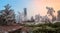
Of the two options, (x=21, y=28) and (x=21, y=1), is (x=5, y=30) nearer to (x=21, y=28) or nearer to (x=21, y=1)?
(x=21, y=28)

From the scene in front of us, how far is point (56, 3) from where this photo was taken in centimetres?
160

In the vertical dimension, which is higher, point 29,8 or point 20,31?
point 29,8

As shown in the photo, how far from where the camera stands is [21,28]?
5.02 feet

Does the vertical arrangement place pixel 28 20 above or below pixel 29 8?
below

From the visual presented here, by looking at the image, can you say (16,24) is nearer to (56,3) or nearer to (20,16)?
(20,16)

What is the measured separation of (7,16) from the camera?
1.53 m

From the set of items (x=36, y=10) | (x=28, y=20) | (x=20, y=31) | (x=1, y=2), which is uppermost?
(x=1, y=2)

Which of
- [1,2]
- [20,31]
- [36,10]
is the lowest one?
[20,31]

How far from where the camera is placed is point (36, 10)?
158cm

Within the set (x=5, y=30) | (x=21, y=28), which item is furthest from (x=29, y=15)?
(x=5, y=30)

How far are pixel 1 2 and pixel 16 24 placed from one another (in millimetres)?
307

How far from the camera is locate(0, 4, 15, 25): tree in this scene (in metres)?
1.53

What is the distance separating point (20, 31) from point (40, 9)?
34 centimetres

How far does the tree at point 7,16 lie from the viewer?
1.53 m
